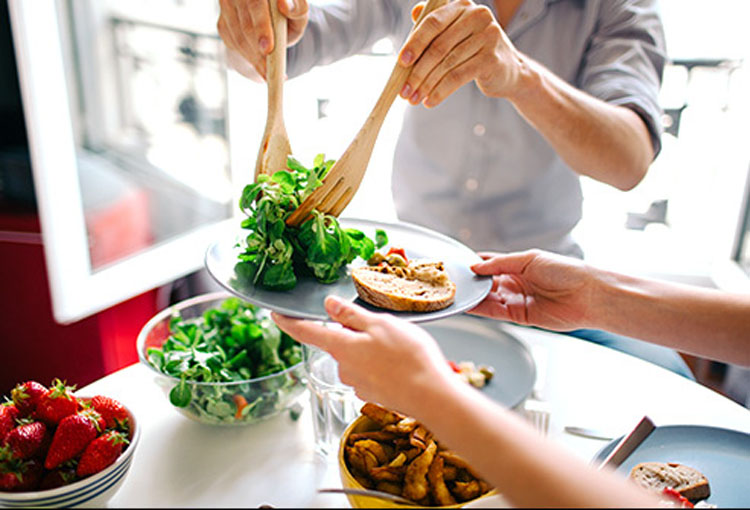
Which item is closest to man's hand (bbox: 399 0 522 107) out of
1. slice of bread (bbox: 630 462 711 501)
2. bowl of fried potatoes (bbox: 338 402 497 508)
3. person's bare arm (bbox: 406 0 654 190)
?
person's bare arm (bbox: 406 0 654 190)

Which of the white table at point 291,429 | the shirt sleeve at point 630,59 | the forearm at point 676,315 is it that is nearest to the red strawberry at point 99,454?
the white table at point 291,429

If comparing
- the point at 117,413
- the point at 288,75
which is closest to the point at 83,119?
the point at 288,75

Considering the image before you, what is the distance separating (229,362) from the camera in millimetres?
1098

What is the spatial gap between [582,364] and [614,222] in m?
2.11

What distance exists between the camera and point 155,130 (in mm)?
2777

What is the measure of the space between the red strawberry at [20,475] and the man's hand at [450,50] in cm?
80

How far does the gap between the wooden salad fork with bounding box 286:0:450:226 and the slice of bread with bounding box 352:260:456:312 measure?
12 cm

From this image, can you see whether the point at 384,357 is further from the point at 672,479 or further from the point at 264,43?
the point at 264,43

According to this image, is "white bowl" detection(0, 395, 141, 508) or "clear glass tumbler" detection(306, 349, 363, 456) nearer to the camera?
"white bowl" detection(0, 395, 141, 508)

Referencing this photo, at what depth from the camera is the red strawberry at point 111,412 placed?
35.6 inches

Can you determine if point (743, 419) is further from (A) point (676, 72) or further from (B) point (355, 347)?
(A) point (676, 72)

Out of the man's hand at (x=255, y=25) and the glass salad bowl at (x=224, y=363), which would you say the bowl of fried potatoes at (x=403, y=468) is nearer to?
the glass salad bowl at (x=224, y=363)

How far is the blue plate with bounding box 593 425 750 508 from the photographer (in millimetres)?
902

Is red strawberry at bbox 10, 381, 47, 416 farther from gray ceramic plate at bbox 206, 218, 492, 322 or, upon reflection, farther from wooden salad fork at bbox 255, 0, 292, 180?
wooden salad fork at bbox 255, 0, 292, 180
